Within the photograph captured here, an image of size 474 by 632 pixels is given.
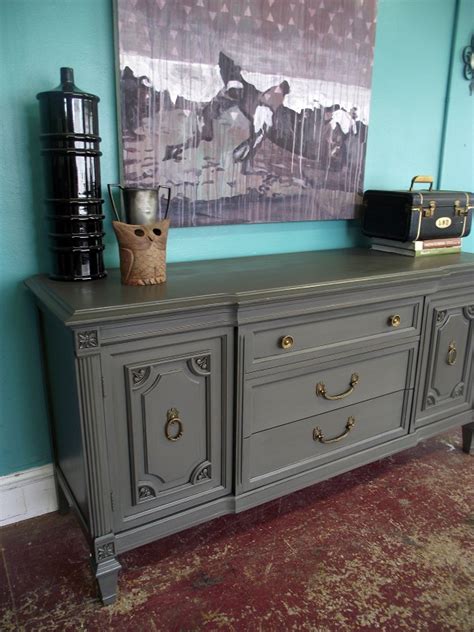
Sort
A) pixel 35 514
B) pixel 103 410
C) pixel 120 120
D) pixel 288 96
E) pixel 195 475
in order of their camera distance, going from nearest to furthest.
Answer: pixel 103 410
pixel 195 475
pixel 120 120
pixel 35 514
pixel 288 96

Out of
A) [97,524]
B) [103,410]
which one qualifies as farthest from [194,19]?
[97,524]

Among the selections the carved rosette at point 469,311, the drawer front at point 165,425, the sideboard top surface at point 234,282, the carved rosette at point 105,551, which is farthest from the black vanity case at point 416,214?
the carved rosette at point 105,551

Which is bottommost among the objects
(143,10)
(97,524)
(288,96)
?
(97,524)

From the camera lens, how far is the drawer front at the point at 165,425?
1436 millimetres

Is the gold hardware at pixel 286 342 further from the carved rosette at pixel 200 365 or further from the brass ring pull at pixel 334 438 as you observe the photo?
the brass ring pull at pixel 334 438

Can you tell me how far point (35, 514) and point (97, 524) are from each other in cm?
62

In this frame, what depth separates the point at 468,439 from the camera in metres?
2.47

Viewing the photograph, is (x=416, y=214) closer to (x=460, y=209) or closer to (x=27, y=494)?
(x=460, y=209)

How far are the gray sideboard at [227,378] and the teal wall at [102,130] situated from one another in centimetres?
12

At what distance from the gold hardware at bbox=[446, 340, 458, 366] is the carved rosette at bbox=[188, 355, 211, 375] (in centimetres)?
121

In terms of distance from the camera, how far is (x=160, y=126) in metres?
1.81

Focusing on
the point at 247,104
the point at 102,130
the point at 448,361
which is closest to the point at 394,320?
the point at 448,361

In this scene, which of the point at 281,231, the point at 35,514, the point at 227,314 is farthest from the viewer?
the point at 281,231

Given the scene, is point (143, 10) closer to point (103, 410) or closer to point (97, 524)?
point (103, 410)
